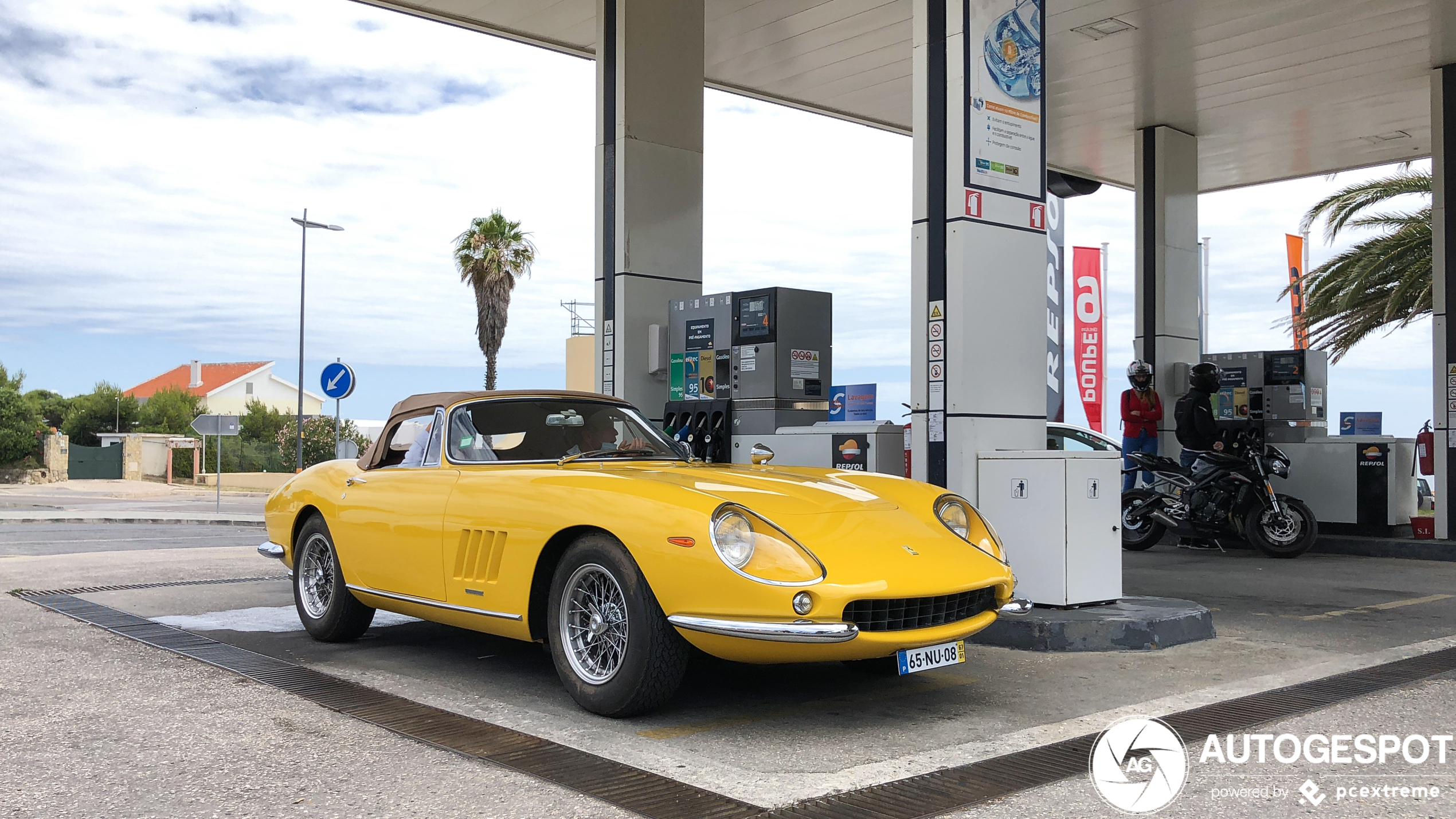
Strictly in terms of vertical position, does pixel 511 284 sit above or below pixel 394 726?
above

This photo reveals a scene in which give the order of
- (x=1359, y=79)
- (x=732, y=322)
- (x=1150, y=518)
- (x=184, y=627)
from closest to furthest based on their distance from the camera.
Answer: (x=184, y=627)
(x=732, y=322)
(x=1150, y=518)
(x=1359, y=79)

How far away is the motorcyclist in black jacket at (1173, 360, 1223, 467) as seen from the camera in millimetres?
11734

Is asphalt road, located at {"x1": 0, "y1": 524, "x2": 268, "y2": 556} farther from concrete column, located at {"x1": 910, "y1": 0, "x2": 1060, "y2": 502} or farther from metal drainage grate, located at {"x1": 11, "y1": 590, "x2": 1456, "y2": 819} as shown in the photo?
concrete column, located at {"x1": 910, "y1": 0, "x2": 1060, "y2": 502}

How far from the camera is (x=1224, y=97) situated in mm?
14906

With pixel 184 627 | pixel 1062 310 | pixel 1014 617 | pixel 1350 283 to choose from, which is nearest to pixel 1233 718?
pixel 1014 617

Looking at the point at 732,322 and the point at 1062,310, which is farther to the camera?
the point at 1062,310

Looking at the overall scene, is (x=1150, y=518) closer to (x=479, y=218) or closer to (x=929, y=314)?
(x=929, y=314)

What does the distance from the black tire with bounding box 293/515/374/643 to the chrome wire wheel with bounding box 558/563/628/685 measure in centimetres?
187

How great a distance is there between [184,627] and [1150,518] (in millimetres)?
9503

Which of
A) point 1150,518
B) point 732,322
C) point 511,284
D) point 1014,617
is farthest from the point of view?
point 511,284

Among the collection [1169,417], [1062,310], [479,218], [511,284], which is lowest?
[1169,417]

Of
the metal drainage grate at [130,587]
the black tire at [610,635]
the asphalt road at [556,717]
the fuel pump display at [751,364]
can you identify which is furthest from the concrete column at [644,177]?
the black tire at [610,635]

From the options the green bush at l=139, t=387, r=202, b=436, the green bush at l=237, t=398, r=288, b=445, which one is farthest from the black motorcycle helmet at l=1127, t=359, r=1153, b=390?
the green bush at l=139, t=387, r=202, b=436

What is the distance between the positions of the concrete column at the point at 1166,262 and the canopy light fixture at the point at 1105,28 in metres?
4.14
